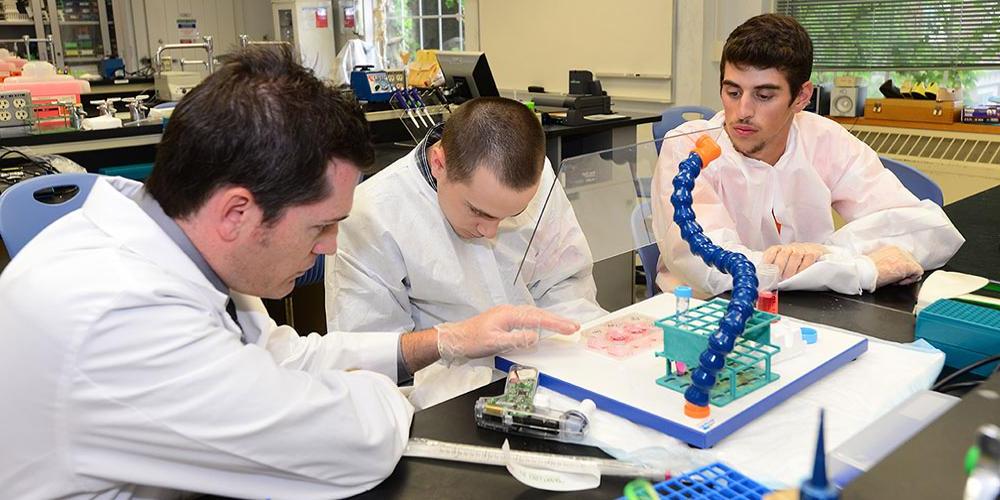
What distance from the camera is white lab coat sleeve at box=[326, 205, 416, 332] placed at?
1514mm

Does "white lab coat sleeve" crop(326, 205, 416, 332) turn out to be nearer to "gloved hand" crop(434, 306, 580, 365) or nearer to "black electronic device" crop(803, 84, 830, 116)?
"gloved hand" crop(434, 306, 580, 365)

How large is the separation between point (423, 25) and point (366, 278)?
541 centimetres

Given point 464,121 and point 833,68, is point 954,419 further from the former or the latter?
point 833,68

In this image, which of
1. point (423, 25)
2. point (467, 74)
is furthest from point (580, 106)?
point (423, 25)

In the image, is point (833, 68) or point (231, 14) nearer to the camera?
point (833, 68)

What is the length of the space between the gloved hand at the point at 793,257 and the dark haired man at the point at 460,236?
1.25ft

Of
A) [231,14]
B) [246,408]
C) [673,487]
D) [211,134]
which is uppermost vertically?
[231,14]

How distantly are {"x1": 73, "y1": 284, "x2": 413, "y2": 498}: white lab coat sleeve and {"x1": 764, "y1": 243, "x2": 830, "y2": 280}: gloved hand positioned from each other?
1014 millimetres

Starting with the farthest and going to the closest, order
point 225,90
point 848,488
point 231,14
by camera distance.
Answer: point 231,14 → point 225,90 → point 848,488

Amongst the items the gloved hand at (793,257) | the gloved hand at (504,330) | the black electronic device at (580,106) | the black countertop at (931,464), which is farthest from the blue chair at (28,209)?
the black electronic device at (580,106)

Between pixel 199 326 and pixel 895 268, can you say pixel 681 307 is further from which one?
pixel 199 326

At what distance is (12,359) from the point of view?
2.67 feet

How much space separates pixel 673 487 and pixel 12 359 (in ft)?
2.32

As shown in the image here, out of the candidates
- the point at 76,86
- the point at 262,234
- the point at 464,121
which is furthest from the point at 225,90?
the point at 76,86
